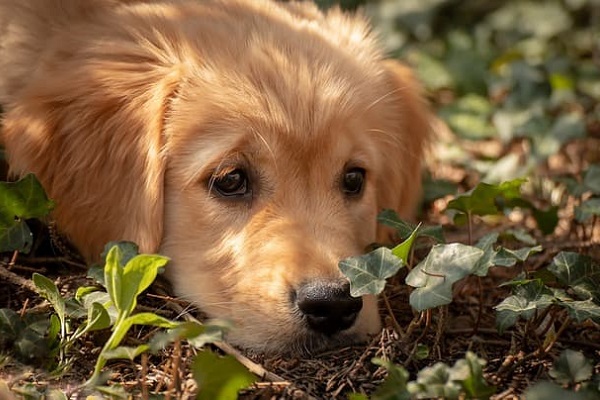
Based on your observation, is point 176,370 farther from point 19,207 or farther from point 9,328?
point 19,207

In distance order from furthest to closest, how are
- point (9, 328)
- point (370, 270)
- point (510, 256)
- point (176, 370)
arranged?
1. point (510, 256)
2. point (370, 270)
3. point (9, 328)
4. point (176, 370)

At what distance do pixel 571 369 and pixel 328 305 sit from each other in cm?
81

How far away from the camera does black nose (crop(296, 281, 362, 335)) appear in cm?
312

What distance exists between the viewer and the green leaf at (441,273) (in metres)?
2.88

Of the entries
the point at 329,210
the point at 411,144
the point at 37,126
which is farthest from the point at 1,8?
the point at 411,144

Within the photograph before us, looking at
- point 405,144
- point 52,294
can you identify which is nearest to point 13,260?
point 52,294

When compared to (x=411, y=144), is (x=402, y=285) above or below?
below

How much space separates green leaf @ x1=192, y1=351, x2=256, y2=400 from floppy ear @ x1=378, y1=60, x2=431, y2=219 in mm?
1585

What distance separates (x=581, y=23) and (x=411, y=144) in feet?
9.24

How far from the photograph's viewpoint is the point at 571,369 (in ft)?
9.04

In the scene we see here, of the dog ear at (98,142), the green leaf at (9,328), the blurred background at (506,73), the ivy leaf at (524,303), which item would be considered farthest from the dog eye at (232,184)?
the blurred background at (506,73)

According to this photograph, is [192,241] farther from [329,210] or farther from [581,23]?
[581,23]

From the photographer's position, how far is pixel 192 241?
3527mm

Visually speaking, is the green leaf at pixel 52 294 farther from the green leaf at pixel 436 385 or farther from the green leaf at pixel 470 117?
the green leaf at pixel 470 117
